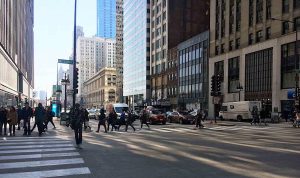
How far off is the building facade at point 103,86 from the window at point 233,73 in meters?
81.1

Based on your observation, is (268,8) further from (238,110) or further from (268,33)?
(238,110)

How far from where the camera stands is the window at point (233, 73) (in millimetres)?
68562

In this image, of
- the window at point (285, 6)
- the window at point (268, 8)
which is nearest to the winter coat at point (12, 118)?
the window at point (285, 6)

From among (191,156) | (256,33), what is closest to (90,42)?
(256,33)

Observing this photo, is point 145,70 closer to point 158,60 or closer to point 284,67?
point 158,60

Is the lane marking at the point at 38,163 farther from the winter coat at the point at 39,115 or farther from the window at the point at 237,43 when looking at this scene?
the window at the point at 237,43

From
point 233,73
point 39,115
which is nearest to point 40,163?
point 39,115

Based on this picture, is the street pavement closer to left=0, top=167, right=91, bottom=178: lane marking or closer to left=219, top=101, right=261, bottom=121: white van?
left=0, top=167, right=91, bottom=178: lane marking

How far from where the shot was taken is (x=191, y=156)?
13.4m

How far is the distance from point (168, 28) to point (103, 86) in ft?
201

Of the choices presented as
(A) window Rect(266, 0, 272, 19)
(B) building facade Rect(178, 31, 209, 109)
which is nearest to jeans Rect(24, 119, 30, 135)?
(A) window Rect(266, 0, 272, 19)

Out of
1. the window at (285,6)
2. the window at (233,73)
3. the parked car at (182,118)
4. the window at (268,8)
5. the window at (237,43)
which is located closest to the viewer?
the parked car at (182,118)

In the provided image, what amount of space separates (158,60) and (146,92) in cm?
1177

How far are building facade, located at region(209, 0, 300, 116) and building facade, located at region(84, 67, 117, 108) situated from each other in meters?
78.2
